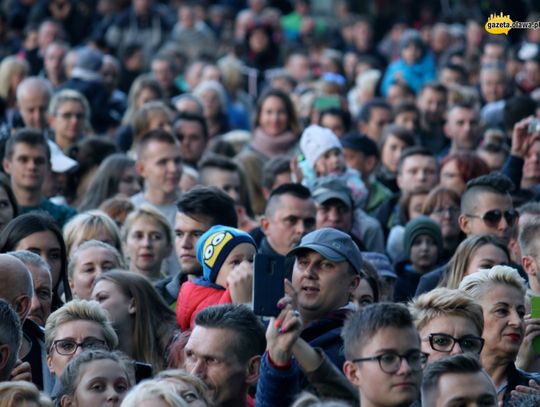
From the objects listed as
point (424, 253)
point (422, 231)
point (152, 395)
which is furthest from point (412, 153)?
point (152, 395)

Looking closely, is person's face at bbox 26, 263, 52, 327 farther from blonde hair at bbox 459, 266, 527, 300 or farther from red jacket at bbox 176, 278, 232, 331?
blonde hair at bbox 459, 266, 527, 300

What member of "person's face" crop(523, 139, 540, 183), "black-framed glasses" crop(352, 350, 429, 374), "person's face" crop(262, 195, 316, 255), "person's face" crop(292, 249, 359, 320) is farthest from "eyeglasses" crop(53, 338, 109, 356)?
"person's face" crop(523, 139, 540, 183)

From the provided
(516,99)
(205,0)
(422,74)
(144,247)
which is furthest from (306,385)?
(205,0)

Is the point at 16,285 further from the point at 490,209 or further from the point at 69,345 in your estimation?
the point at 490,209

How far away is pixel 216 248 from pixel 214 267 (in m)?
0.11

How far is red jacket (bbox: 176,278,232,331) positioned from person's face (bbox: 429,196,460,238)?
3465 millimetres

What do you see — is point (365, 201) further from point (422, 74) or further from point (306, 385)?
point (422, 74)

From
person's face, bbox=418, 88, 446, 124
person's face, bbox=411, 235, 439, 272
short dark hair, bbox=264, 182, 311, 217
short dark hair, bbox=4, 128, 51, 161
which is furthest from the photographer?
person's face, bbox=418, 88, 446, 124

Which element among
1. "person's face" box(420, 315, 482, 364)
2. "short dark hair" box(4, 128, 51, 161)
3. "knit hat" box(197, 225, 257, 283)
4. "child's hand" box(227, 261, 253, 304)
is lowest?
"person's face" box(420, 315, 482, 364)

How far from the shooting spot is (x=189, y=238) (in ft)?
30.3

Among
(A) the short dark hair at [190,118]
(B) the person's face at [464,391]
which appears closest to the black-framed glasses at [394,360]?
(B) the person's face at [464,391]

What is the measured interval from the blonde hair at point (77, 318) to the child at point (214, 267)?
59 cm

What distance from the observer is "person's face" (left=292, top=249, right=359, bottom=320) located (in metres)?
7.50

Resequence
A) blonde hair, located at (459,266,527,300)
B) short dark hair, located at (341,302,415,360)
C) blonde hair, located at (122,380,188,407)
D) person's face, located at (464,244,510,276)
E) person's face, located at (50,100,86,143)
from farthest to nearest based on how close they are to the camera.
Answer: person's face, located at (50,100,86,143), person's face, located at (464,244,510,276), blonde hair, located at (459,266,527,300), short dark hair, located at (341,302,415,360), blonde hair, located at (122,380,188,407)
